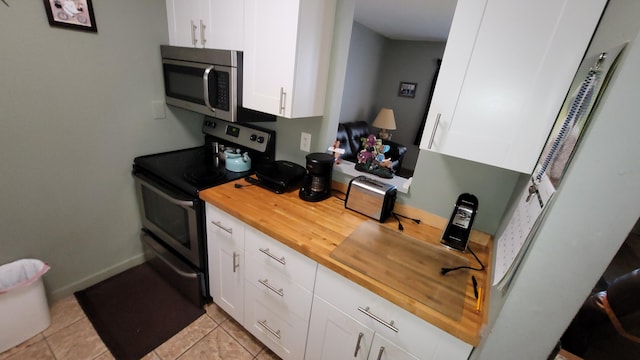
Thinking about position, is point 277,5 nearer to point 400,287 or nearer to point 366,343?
point 400,287

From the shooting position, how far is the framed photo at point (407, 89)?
15.5 feet

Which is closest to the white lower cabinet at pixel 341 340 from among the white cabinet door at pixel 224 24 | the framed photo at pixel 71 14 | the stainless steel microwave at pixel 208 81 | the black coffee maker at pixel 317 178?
the black coffee maker at pixel 317 178

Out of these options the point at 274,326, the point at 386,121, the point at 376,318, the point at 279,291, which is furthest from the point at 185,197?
the point at 386,121

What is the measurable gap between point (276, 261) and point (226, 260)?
42cm

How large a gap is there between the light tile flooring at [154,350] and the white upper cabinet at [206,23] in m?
1.69

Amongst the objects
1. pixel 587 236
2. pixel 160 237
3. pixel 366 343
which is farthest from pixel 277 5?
pixel 160 237

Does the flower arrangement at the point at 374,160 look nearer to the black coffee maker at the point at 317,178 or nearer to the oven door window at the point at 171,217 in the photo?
the black coffee maker at the point at 317,178

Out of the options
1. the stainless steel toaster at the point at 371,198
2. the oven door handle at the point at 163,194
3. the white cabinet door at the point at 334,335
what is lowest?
the white cabinet door at the point at 334,335

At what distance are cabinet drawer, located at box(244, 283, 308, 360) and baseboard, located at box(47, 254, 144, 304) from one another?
45.2 inches

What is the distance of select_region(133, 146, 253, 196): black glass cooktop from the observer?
4.87 ft

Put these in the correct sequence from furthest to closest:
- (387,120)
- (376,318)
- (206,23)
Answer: (387,120)
(206,23)
(376,318)

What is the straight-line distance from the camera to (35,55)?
1.27 metres

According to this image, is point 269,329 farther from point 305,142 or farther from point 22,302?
point 22,302

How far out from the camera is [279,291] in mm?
1236
